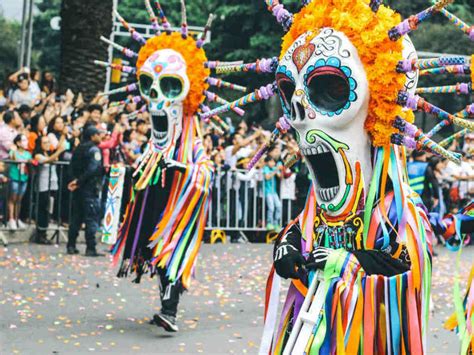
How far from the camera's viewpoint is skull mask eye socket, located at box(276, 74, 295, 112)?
5.19 metres

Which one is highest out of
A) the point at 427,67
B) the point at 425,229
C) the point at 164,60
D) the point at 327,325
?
the point at 164,60

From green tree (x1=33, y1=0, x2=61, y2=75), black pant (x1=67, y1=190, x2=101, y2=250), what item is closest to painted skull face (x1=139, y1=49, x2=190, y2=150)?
black pant (x1=67, y1=190, x2=101, y2=250)

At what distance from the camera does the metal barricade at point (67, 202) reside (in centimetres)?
1330

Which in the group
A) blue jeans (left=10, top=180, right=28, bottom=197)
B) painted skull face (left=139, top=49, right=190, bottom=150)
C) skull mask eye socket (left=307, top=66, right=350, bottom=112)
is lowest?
blue jeans (left=10, top=180, right=28, bottom=197)

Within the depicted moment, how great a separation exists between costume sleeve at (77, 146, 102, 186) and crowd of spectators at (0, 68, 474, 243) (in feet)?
1.41

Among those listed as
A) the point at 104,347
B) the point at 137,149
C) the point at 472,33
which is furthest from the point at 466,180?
the point at 472,33

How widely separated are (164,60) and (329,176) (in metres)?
3.74

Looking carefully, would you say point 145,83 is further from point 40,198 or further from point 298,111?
point 40,198

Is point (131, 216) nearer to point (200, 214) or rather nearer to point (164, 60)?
point (200, 214)

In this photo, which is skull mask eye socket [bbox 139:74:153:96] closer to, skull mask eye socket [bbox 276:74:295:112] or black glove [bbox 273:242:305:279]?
skull mask eye socket [bbox 276:74:295:112]

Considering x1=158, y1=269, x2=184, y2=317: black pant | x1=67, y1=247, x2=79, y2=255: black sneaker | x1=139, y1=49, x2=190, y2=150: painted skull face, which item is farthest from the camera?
x1=67, y1=247, x2=79, y2=255: black sneaker

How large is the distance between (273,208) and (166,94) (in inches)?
275

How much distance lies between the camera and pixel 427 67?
201 inches

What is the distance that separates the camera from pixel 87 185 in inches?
497
